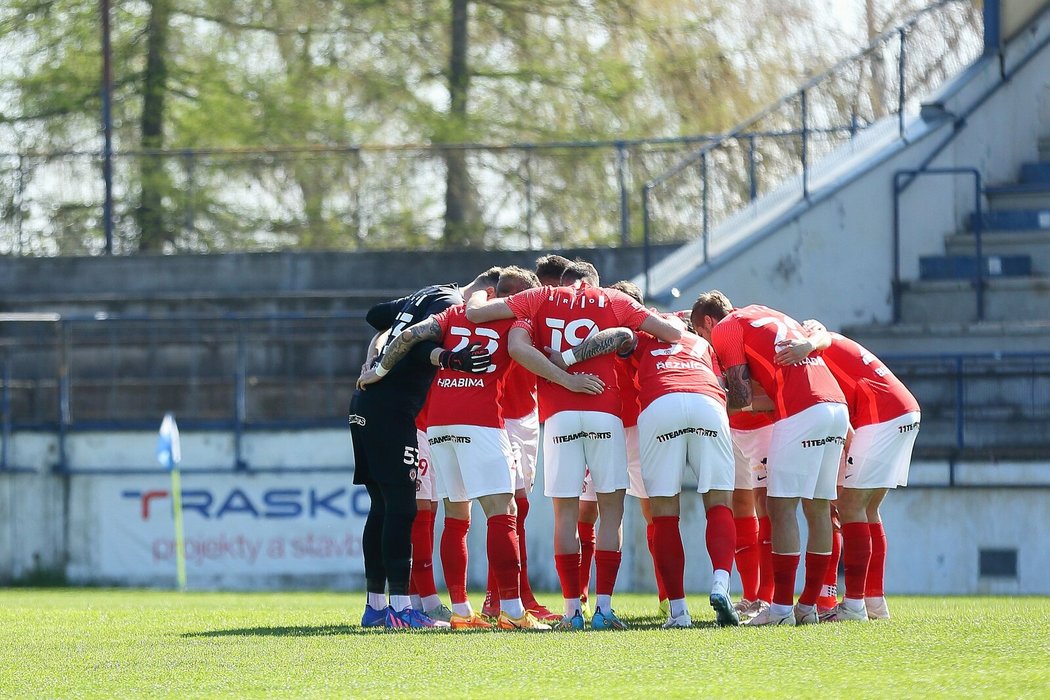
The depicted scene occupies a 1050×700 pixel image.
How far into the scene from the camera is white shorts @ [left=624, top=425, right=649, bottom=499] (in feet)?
32.1

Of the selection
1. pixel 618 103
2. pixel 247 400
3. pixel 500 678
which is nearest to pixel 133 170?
pixel 247 400

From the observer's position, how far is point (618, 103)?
25625mm

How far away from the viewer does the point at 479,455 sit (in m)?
9.25

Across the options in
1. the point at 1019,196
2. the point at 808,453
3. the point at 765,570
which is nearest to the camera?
the point at 808,453

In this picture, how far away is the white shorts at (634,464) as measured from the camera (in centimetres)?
978

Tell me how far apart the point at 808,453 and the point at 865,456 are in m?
0.63

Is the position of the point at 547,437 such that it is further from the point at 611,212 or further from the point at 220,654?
the point at 611,212

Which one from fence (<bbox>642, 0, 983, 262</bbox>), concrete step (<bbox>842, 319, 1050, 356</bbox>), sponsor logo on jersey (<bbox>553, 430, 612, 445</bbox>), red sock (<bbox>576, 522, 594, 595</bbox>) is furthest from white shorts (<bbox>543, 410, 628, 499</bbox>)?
fence (<bbox>642, 0, 983, 262</bbox>)

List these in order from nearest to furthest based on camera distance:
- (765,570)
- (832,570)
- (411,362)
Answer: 1. (411,362)
2. (832,570)
3. (765,570)

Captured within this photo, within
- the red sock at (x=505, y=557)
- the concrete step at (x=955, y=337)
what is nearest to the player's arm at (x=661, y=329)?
the red sock at (x=505, y=557)

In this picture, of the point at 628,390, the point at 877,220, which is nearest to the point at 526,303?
the point at 628,390

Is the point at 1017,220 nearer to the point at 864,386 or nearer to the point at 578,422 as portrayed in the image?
the point at 864,386

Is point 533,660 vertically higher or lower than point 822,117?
lower

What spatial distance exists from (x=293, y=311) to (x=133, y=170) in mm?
4102
